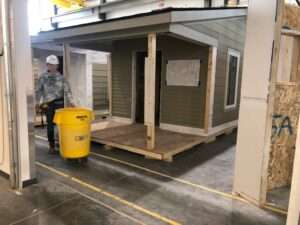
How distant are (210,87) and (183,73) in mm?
844

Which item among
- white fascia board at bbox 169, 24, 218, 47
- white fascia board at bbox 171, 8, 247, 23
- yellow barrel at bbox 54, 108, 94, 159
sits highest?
white fascia board at bbox 171, 8, 247, 23

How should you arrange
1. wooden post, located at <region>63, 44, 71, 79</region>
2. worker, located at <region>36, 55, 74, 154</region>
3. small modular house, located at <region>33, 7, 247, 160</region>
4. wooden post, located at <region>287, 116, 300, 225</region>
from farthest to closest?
1. wooden post, located at <region>63, 44, 71, 79</region>
2. worker, located at <region>36, 55, 74, 154</region>
3. small modular house, located at <region>33, 7, 247, 160</region>
4. wooden post, located at <region>287, 116, 300, 225</region>

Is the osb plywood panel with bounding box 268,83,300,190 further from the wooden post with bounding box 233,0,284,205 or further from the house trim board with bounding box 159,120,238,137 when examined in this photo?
the house trim board with bounding box 159,120,238,137

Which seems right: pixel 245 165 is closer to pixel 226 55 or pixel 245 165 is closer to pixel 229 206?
pixel 229 206

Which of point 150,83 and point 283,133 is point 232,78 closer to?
point 150,83

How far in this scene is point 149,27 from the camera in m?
3.89

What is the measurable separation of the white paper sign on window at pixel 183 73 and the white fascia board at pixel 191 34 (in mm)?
608

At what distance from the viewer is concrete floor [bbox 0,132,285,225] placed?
7.92 ft

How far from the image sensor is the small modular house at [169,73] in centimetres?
409

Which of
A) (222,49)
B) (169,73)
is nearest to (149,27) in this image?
(169,73)

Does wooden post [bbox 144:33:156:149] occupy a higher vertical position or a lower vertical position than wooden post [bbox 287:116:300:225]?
higher

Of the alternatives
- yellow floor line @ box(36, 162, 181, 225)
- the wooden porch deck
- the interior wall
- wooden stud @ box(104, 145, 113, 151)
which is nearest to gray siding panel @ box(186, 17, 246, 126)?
the interior wall

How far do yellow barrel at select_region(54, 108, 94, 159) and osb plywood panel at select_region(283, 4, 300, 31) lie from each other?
10.2 ft

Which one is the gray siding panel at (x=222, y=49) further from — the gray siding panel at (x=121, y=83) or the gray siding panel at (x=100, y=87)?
the gray siding panel at (x=100, y=87)
